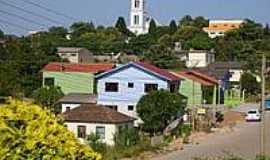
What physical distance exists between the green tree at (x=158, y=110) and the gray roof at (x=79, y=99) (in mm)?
5317

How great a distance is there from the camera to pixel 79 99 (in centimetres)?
3142

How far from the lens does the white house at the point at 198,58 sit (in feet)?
181

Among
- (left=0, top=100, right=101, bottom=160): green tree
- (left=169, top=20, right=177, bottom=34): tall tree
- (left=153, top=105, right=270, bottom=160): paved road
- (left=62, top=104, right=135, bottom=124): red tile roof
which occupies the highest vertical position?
(left=169, top=20, right=177, bottom=34): tall tree

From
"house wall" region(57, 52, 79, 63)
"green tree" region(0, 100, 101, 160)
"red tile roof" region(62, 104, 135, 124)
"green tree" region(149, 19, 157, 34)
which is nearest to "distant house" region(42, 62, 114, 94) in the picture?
"red tile roof" region(62, 104, 135, 124)

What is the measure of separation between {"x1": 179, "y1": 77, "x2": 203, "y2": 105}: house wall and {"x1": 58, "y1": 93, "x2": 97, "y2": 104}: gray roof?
5598 mm

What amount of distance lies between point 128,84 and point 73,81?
21.4ft

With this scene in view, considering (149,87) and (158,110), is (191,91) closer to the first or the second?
(149,87)

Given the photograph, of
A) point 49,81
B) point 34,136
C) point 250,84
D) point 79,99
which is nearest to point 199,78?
point 250,84

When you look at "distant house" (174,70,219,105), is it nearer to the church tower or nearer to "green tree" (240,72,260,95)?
"green tree" (240,72,260,95)

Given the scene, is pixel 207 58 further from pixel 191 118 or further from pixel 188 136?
pixel 188 136

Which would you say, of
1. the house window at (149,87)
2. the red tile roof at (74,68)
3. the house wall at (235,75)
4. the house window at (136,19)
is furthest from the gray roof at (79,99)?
the house window at (136,19)

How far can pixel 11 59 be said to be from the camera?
37000 millimetres

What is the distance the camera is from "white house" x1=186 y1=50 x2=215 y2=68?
55.0 meters

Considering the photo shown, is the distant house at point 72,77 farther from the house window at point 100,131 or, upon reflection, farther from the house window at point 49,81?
the house window at point 100,131
